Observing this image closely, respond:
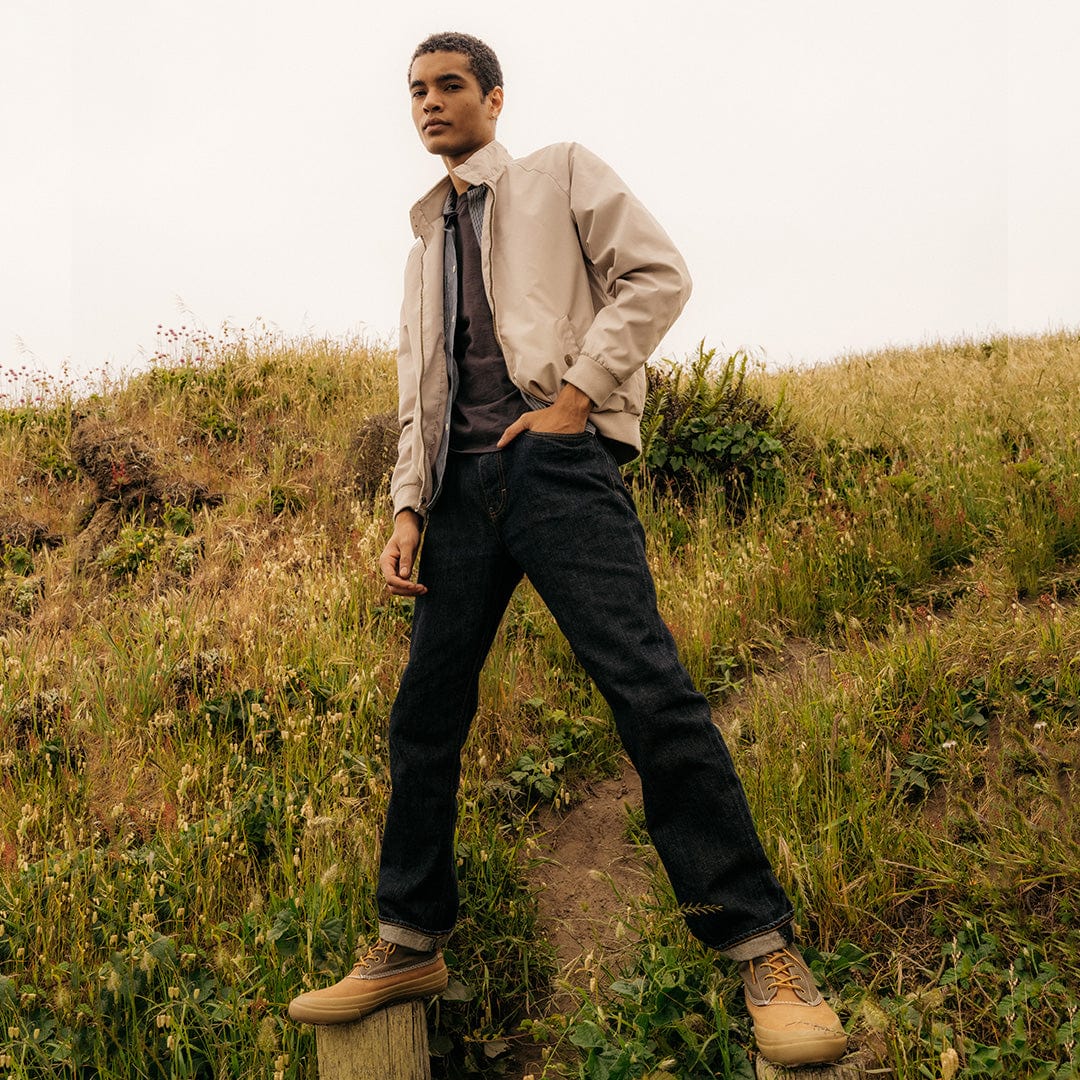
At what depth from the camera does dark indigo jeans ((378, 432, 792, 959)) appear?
2.09 meters

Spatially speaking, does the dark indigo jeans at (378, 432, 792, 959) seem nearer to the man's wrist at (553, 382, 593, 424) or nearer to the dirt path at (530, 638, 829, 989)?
the man's wrist at (553, 382, 593, 424)

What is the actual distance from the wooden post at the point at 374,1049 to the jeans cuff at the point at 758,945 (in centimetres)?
91

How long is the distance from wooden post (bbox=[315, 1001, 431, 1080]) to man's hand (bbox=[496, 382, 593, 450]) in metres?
1.58

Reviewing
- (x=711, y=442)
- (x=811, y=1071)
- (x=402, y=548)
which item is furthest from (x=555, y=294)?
(x=711, y=442)

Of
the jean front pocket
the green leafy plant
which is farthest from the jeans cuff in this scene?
the green leafy plant

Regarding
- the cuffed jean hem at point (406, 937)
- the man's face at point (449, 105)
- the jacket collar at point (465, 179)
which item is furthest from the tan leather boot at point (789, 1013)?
the man's face at point (449, 105)

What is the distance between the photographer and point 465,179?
2.50 m

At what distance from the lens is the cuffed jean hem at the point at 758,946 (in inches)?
80.2

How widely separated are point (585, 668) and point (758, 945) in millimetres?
763

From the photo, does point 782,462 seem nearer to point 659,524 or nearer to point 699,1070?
point 659,524

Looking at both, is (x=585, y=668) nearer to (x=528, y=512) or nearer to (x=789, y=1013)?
(x=528, y=512)

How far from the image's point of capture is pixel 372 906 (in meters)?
2.75

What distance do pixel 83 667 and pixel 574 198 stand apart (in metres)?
3.23

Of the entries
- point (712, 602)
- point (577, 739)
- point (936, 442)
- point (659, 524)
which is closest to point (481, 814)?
point (577, 739)
